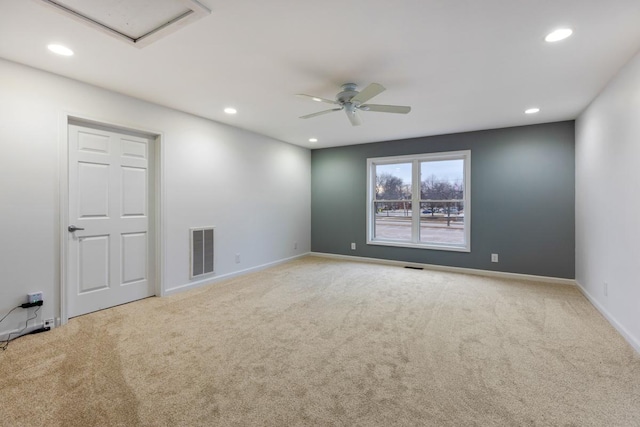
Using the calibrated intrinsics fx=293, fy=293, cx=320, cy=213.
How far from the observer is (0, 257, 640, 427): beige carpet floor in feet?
5.48

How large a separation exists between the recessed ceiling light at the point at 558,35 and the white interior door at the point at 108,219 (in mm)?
4142

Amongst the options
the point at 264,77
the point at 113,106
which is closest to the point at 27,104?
the point at 113,106

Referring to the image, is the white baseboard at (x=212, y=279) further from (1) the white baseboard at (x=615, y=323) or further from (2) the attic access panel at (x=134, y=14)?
(1) the white baseboard at (x=615, y=323)

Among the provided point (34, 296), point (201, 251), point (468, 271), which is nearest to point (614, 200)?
point (468, 271)

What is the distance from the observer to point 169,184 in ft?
12.4

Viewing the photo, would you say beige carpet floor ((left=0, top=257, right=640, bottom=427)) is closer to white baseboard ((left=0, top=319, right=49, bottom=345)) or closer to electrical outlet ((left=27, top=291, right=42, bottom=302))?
white baseboard ((left=0, top=319, right=49, bottom=345))

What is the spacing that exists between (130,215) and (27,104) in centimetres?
137

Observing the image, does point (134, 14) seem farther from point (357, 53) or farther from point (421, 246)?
point (421, 246)

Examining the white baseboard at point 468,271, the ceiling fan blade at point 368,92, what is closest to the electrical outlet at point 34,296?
the ceiling fan blade at point 368,92

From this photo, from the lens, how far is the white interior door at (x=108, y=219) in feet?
9.95

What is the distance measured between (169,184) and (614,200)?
16.1ft

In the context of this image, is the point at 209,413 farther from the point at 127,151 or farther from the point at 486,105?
the point at 486,105

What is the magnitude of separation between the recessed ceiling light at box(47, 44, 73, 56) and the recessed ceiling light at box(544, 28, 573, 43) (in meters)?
3.70

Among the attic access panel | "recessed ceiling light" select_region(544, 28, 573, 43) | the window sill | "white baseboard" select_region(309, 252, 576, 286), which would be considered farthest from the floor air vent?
"recessed ceiling light" select_region(544, 28, 573, 43)
